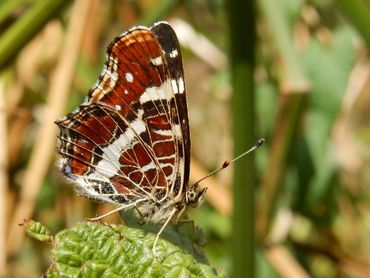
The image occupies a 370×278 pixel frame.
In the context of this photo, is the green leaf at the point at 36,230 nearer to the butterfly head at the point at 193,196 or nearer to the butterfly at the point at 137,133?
the butterfly at the point at 137,133

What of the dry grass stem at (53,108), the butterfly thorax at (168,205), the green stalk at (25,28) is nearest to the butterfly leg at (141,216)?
the butterfly thorax at (168,205)

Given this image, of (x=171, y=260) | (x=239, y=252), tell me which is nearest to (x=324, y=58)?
(x=239, y=252)

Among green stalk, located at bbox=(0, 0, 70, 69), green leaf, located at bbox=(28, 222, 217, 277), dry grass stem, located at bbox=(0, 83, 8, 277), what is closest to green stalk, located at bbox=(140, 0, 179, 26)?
dry grass stem, located at bbox=(0, 83, 8, 277)

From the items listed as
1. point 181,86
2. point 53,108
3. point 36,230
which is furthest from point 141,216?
point 53,108

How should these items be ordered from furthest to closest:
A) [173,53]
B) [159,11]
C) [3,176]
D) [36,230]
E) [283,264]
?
[3,176]
[283,264]
[159,11]
[173,53]
[36,230]

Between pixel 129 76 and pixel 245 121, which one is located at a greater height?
pixel 129 76

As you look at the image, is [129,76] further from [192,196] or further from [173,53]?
[192,196]

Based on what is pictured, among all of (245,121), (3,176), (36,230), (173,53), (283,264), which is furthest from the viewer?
(3,176)
